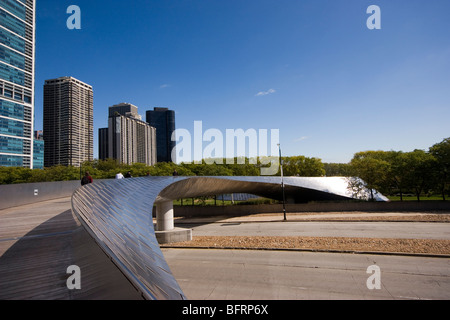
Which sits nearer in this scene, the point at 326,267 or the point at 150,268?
the point at 150,268

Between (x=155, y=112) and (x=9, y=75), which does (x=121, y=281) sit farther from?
(x=155, y=112)

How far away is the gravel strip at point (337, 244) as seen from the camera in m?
11.7

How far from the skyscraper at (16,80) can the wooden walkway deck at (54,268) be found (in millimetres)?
107164

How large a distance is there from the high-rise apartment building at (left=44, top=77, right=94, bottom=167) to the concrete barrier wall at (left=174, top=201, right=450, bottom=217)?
73797 millimetres

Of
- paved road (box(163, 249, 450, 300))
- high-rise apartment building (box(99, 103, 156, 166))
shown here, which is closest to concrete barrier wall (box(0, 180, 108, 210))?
paved road (box(163, 249, 450, 300))

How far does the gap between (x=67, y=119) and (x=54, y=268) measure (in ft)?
355

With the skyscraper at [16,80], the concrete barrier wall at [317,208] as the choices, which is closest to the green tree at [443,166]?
the concrete barrier wall at [317,208]

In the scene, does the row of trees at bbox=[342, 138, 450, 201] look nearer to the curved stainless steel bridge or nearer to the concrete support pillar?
the concrete support pillar

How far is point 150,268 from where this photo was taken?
2.55 meters

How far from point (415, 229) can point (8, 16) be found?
4841 inches

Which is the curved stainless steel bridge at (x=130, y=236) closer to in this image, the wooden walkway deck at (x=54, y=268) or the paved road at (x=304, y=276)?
the wooden walkway deck at (x=54, y=268)

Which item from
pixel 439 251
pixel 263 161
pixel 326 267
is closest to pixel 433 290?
pixel 326 267

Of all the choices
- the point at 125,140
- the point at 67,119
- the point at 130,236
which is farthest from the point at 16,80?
the point at 130,236
